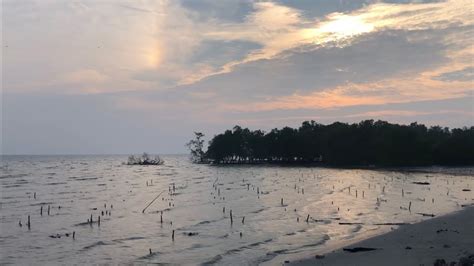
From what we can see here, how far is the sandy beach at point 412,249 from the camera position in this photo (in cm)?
2024

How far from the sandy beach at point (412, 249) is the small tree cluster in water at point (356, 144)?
12113 cm

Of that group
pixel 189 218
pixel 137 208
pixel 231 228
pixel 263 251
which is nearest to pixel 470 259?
pixel 263 251

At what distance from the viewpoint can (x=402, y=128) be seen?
151625 millimetres

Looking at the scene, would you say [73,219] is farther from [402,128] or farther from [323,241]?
[402,128]

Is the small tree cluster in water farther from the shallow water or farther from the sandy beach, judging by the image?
the sandy beach

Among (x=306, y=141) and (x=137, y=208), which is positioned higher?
(x=306, y=141)

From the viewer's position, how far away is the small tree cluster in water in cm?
14438

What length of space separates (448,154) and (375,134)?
913 inches

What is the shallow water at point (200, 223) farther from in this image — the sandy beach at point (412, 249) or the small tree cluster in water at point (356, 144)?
the small tree cluster in water at point (356, 144)

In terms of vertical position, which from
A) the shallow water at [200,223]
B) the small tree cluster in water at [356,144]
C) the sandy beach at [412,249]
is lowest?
the shallow water at [200,223]

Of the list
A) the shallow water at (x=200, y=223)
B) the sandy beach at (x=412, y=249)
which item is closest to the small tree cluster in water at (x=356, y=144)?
the shallow water at (x=200, y=223)

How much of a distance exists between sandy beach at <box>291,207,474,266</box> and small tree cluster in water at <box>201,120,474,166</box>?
397ft

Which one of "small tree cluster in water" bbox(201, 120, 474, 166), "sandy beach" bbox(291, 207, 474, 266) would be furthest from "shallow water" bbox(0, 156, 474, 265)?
"small tree cluster in water" bbox(201, 120, 474, 166)

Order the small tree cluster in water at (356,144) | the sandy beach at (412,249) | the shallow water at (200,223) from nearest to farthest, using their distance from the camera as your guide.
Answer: the sandy beach at (412,249)
the shallow water at (200,223)
the small tree cluster in water at (356,144)
